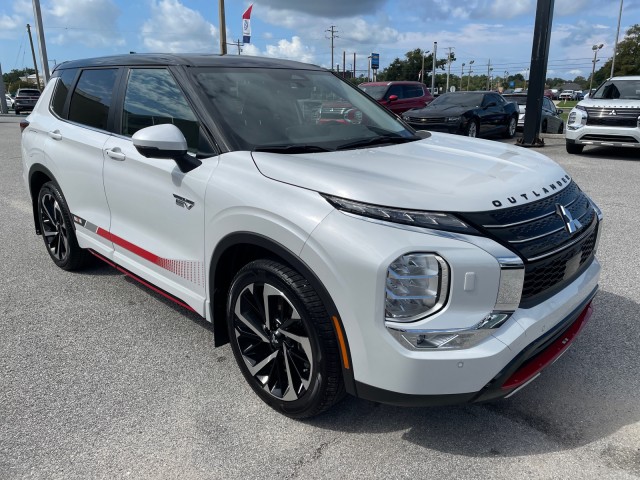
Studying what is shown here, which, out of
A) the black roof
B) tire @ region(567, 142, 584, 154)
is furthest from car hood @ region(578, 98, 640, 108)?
the black roof

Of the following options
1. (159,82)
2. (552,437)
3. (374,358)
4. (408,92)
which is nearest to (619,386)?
(552,437)

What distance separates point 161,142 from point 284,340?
116 cm

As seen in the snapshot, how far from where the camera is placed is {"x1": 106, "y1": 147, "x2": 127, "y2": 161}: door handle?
3.39 meters

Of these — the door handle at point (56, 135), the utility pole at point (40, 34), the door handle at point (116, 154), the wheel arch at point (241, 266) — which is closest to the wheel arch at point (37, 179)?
the door handle at point (56, 135)

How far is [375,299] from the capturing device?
2088 millimetres

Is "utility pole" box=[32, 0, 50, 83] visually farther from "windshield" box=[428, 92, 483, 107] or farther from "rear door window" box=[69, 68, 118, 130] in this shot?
"rear door window" box=[69, 68, 118, 130]

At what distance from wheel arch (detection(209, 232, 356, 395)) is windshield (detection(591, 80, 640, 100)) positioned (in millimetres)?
11240

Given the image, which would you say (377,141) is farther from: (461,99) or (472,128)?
(461,99)

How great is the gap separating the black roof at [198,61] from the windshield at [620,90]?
9966mm

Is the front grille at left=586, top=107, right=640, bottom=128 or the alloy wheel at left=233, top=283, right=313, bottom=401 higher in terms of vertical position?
the front grille at left=586, top=107, right=640, bottom=128

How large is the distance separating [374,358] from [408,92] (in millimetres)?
16735

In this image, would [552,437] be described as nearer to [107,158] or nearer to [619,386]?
[619,386]

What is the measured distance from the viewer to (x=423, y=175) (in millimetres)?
2484

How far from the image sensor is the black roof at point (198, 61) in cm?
327
